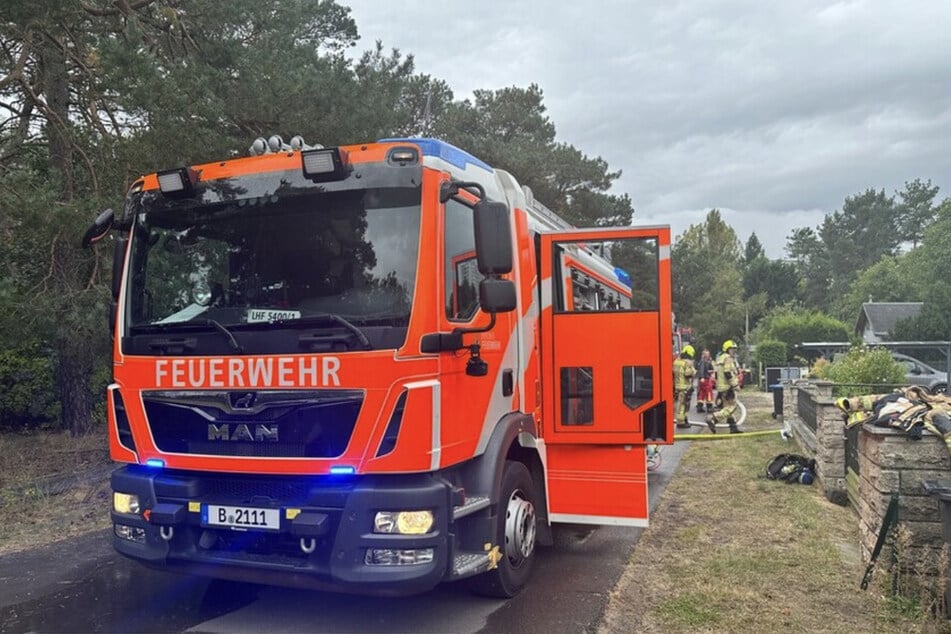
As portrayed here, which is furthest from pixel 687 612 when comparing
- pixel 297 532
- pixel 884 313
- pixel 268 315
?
pixel 884 313

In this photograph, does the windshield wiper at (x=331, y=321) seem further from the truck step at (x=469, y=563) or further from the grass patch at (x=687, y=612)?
the grass patch at (x=687, y=612)

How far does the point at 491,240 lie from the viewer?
12.9 feet

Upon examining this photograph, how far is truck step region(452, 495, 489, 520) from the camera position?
3908mm

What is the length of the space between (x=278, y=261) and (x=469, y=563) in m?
2.06

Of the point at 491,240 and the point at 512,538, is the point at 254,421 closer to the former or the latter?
the point at 491,240

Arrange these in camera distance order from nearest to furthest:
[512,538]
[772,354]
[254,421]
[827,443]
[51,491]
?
[254,421] < [512,538] < [827,443] < [51,491] < [772,354]

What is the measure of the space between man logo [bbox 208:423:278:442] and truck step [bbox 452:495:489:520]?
1.07m

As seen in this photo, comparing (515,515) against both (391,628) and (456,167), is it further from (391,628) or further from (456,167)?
(456,167)

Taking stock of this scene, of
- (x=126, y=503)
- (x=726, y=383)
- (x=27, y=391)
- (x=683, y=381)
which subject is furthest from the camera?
(x=683, y=381)

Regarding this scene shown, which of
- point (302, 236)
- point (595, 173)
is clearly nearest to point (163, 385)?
point (302, 236)

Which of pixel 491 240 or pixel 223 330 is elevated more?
pixel 491 240

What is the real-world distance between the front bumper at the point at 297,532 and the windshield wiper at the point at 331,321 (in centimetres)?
74

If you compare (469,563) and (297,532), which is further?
(469,563)

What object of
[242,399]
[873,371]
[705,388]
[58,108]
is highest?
[58,108]
